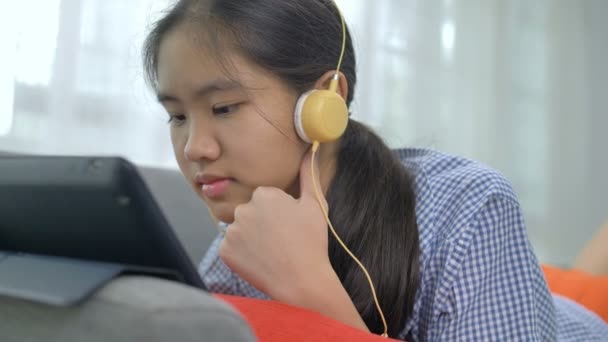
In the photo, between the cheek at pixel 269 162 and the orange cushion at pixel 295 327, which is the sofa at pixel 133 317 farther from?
the cheek at pixel 269 162

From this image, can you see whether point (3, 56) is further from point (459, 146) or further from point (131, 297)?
point (459, 146)

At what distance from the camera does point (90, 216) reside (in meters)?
0.42

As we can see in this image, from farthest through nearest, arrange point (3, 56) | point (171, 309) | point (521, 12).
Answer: point (521, 12) < point (3, 56) < point (171, 309)

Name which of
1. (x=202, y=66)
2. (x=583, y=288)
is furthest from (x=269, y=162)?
(x=583, y=288)

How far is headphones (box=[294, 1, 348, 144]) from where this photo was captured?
0.87m

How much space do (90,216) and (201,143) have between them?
45 cm

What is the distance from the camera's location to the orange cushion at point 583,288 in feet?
5.03

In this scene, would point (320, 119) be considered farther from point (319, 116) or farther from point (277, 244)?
point (277, 244)

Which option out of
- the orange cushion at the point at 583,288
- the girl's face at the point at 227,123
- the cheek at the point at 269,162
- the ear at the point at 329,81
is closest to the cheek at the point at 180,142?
the girl's face at the point at 227,123

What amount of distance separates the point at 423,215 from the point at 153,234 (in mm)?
638

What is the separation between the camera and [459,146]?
9.00ft

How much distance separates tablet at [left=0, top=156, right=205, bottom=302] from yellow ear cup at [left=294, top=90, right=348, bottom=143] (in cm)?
47

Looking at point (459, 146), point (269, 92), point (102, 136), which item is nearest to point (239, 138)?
point (269, 92)

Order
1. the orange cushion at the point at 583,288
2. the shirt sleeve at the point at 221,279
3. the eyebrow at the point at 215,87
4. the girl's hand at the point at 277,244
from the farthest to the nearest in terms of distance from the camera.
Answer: the orange cushion at the point at 583,288 < the shirt sleeve at the point at 221,279 < the eyebrow at the point at 215,87 < the girl's hand at the point at 277,244
